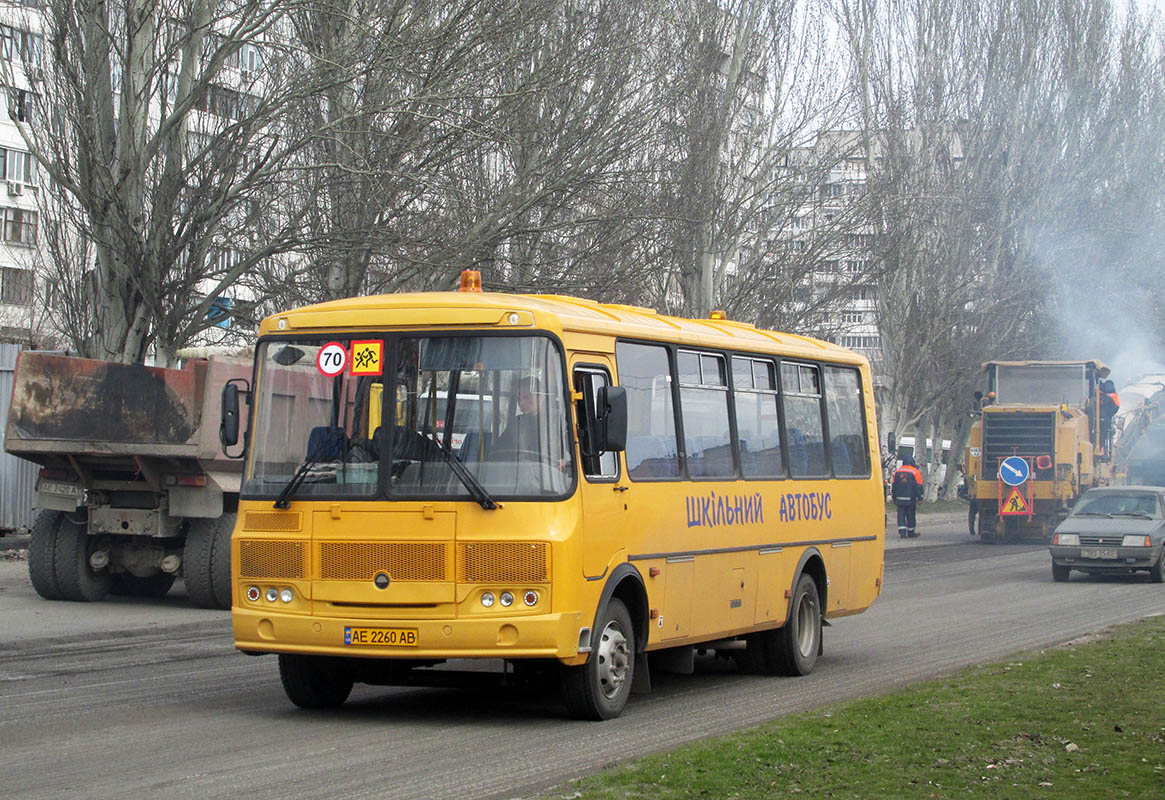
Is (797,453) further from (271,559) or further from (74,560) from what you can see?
(74,560)

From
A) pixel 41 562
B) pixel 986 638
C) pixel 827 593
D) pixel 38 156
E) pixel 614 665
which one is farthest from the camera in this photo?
pixel 38 156

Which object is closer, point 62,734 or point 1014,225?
point 62,734

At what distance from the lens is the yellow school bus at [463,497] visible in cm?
983

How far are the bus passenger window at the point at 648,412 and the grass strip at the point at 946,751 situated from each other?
2.00m

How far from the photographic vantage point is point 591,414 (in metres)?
10.2

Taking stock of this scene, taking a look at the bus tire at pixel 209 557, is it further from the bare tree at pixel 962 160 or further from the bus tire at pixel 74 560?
the bare tree at pixel 962 160

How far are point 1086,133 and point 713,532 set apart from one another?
143 ft

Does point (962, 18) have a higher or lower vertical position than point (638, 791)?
higher

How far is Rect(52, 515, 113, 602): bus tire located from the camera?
1825 centimetres

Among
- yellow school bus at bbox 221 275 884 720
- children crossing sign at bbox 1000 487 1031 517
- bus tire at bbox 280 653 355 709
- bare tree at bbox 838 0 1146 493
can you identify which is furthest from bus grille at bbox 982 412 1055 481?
bus tire at bbox 280 653 355 709

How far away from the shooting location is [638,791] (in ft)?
24.8

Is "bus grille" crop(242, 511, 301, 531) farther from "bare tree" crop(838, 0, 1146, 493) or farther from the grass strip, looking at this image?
"bare tree" crop(838, 0, 1146, 493)

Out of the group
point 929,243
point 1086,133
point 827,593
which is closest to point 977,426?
point 929,243

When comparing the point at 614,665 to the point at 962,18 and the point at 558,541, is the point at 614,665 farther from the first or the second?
the point at 962,18
